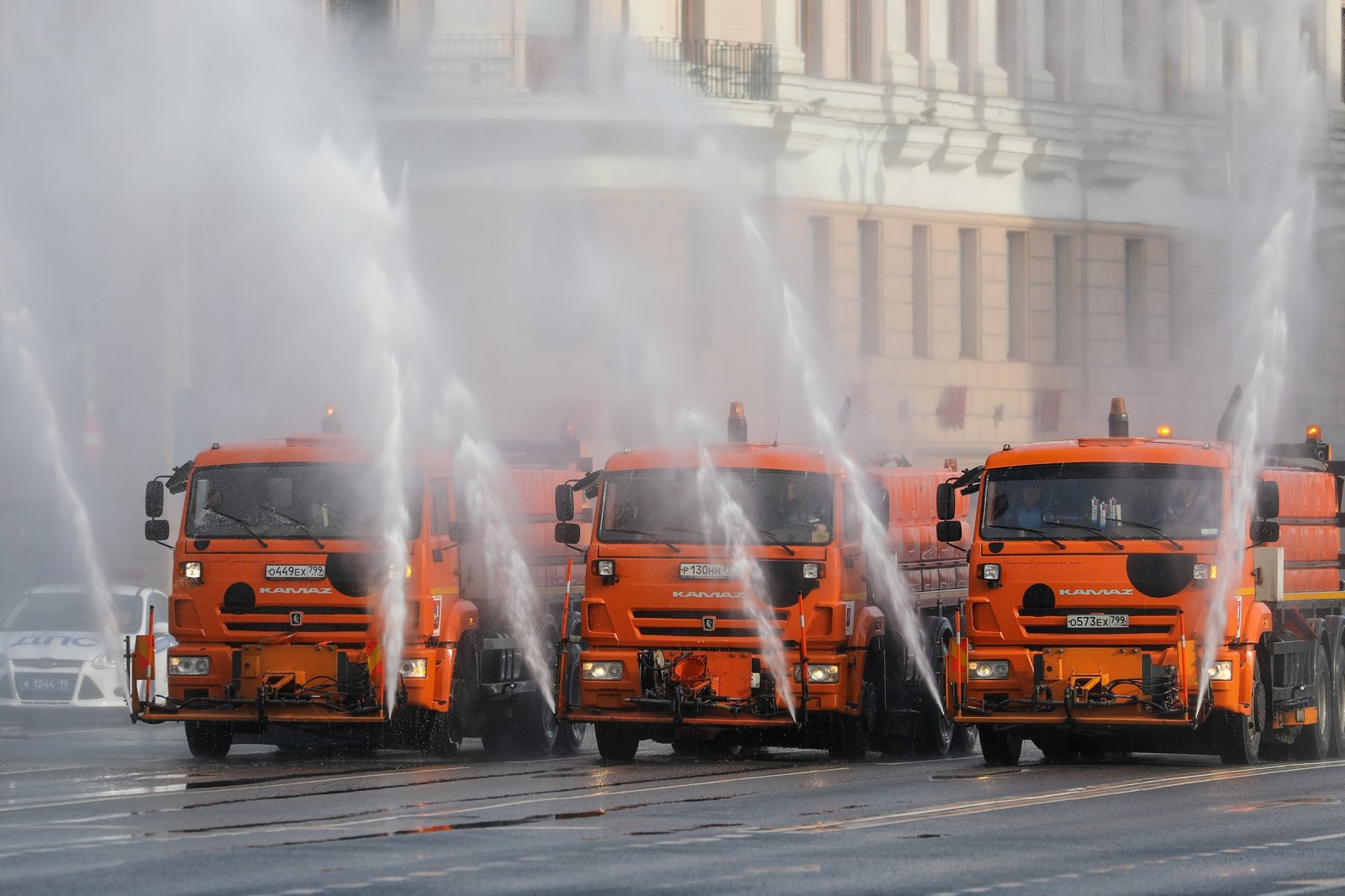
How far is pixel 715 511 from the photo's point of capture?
23.9 metres

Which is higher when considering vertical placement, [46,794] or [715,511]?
[715,511]

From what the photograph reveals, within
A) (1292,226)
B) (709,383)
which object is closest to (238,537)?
(709,383)

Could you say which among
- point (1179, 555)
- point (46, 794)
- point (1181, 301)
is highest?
point (1181, 301)

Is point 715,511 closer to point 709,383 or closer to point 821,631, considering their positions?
point 821,631

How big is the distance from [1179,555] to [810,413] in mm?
19300

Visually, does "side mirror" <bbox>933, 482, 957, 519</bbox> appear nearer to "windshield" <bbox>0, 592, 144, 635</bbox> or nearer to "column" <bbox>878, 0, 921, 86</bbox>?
"windshield" <bbox>0, 592, 144, 635</bbox>

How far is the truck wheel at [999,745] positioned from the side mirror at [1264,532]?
254 centimetres

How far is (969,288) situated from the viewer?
49.8 m

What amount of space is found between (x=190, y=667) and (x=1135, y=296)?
3033 centimetres

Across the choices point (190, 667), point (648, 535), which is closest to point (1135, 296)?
point (648, 535)

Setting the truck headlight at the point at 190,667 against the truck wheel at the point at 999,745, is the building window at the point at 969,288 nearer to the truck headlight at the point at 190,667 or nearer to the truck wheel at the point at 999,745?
the truck wheel at the point at 999,745

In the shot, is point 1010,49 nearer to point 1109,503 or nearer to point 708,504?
point 708,504

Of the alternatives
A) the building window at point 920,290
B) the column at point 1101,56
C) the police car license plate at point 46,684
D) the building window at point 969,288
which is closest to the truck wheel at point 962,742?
the police car license plate at point 46,684

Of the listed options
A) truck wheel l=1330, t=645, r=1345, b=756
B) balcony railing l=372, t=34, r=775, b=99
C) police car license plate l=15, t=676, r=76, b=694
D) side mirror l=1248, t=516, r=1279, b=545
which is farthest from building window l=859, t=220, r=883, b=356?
side mirror l=1248, t=516, r=1279, b=545
